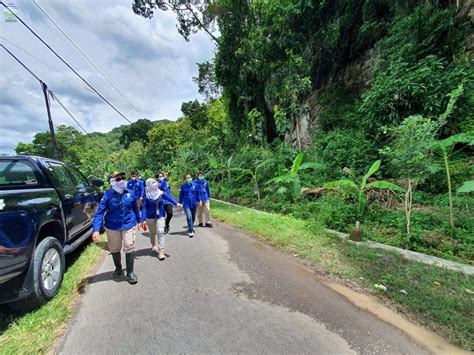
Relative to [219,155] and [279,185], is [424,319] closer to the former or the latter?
[279,185]

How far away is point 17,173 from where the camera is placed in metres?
4.05

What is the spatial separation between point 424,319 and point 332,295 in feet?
3.41

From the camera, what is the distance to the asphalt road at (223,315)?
2.49 m

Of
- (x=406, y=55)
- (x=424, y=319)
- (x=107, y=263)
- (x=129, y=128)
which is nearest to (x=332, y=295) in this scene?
(x=424, y=319)

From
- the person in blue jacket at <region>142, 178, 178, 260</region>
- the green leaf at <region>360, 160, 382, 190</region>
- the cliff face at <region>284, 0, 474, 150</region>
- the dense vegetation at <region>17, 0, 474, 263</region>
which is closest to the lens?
the person in blue jacket at <region>142, 178, 178, 260</region>

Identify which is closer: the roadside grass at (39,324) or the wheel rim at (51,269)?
the roadside grass at (39,324)

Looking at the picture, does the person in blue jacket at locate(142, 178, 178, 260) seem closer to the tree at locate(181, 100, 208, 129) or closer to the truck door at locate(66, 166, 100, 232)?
the truck door at locate(66, 166, 100, 232)

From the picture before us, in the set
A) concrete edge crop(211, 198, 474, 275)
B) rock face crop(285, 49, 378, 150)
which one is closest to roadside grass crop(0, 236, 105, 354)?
concrete edge crop(211, 198, 474, 275)

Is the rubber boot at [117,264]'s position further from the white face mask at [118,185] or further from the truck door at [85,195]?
the truck door at [85,195]

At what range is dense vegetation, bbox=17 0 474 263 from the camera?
5.66 m

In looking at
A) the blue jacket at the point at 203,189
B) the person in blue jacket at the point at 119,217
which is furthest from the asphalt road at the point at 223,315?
the blue jacket at the point at 203,189

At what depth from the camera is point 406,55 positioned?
347 inches

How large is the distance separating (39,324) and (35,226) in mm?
1161

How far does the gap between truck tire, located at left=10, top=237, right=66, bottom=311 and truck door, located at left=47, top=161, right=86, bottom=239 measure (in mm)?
740
